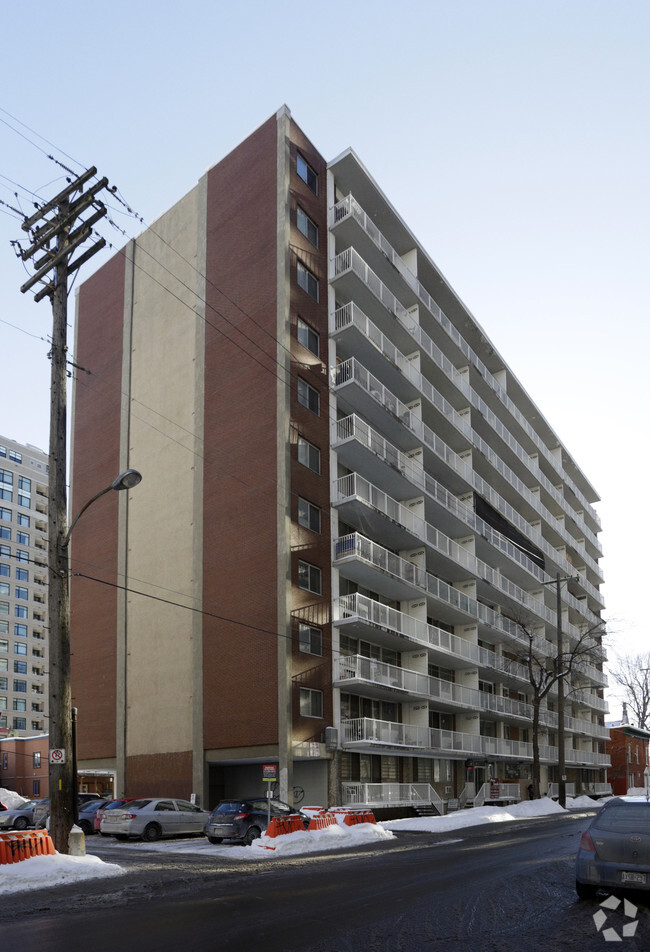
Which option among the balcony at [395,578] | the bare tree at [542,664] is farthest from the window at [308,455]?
the bare tree at [542,664]

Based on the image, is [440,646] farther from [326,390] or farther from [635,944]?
[635,944]

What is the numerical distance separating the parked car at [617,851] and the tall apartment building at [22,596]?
333ft

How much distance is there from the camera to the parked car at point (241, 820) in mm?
25922

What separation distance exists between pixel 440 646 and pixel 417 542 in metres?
5.24

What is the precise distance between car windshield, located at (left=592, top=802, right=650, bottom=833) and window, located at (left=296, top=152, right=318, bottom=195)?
33744 millimetres

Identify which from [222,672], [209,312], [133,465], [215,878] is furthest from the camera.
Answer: [133,465]

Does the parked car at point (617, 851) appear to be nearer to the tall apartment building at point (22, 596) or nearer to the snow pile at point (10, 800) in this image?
the snow pile at point (10, 800)

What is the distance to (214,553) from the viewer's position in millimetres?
38219

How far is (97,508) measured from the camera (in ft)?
151

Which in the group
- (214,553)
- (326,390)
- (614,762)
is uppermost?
(326,390)

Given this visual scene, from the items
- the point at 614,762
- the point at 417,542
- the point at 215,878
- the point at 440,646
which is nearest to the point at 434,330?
the point at 417,542

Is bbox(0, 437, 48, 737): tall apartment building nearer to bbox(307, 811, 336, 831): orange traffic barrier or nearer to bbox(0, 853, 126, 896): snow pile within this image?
bbox(307, 811, 336, 831): orange traffic barrier

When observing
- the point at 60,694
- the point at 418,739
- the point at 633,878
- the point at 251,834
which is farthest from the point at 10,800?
the point at 633,878

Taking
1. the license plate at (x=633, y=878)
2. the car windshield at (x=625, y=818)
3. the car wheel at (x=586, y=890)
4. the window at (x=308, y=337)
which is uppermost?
the window at (x=308, y=337)
